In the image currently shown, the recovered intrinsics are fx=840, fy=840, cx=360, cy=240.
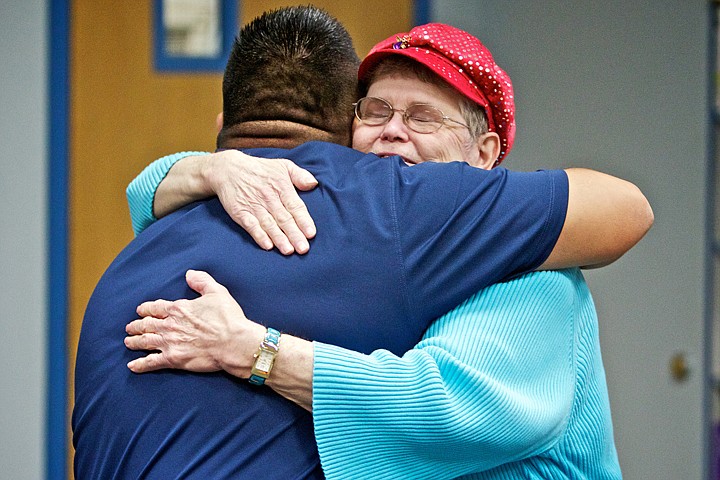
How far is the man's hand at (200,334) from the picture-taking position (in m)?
1.10

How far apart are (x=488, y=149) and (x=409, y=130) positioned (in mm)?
170

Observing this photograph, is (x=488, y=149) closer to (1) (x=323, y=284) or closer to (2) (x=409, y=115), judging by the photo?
(2) (x=409, y=115)

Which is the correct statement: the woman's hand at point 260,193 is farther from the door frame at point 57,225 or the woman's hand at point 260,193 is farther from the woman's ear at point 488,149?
the door frame at point 57,225

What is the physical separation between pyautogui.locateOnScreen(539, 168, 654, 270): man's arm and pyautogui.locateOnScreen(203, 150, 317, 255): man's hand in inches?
13.9

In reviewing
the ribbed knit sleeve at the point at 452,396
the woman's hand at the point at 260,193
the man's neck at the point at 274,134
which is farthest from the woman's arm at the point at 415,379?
the man's neck at the point at 274,134

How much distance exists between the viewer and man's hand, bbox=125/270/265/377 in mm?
1100

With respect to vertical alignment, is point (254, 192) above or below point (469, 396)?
above

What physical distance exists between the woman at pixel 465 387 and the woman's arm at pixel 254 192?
10 centimetres

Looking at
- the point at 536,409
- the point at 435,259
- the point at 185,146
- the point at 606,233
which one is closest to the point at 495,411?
the point at 536,409

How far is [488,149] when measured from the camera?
58.5 inches

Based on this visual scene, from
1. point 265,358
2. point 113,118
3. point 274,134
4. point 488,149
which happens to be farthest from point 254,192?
point 113,118

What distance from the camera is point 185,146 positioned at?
300 cm

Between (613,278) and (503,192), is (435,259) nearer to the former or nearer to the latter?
(503,192)

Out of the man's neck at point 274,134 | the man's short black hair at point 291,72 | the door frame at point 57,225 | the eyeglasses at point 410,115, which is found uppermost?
the man's short black hair at point 291,72
